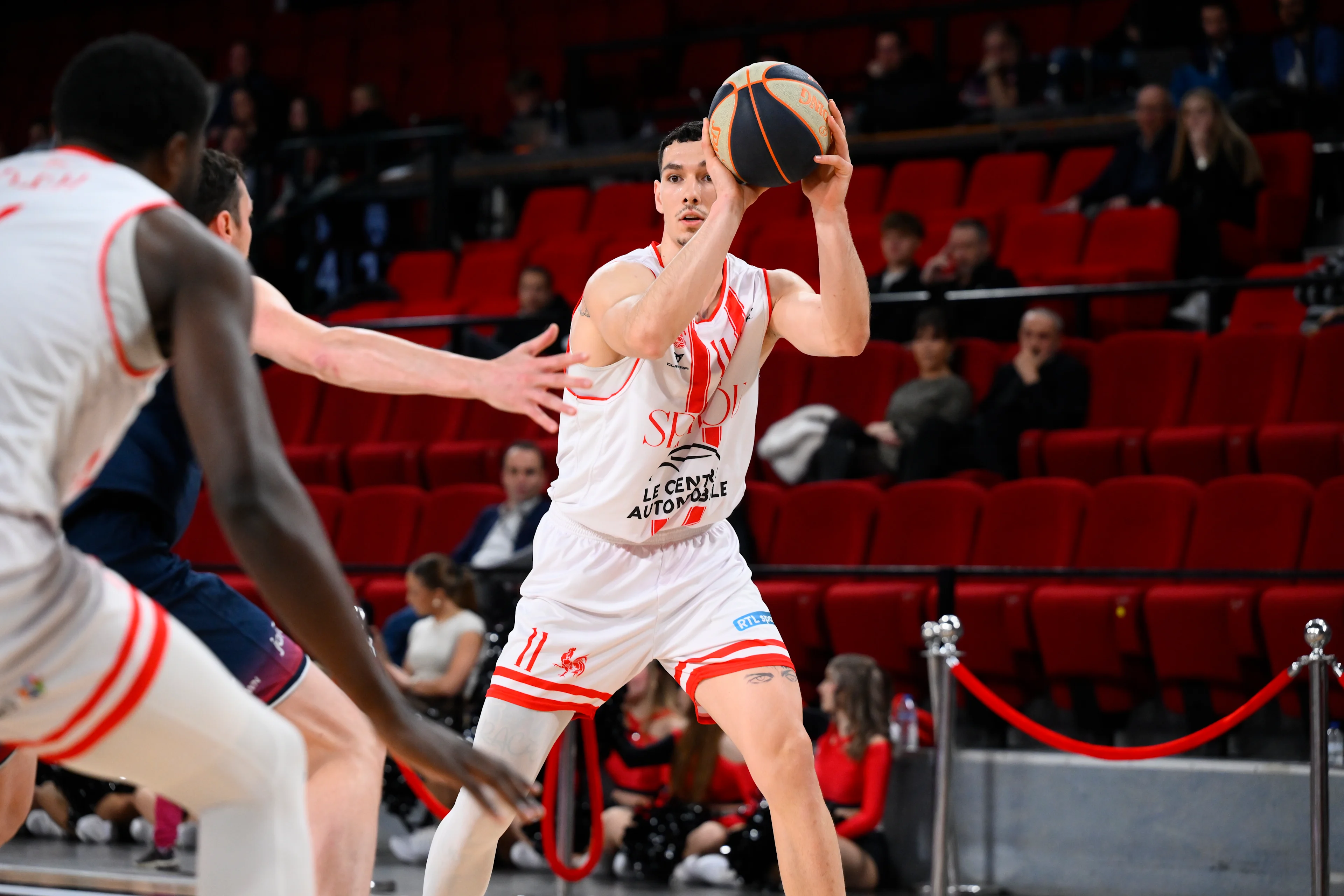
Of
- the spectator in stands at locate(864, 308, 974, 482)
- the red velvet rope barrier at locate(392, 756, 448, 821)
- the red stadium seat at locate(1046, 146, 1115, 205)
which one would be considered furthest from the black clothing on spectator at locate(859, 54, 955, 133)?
the red velvet rope barrier at locate(392, 756, 448, 821)

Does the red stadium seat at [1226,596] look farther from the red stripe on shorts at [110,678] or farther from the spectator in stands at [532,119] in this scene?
the spectator in stands at [532,119]

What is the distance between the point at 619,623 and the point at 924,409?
4249 millimetres

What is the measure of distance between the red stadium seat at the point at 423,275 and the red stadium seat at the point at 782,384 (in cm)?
363

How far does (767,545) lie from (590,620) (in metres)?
3.88

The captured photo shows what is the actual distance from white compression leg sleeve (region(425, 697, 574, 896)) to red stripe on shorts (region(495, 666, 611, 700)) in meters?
0.06

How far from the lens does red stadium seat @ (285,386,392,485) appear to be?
1000cm

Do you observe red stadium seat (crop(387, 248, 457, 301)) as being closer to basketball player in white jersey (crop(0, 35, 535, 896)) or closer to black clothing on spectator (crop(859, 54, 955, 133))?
black clothing on spectator (crop(859, 54, 955, 133))

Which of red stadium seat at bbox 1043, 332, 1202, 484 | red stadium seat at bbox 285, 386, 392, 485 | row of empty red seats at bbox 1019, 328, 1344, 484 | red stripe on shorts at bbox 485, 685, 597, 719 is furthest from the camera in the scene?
red stadium seat at bbox 285, 386, 392, 485

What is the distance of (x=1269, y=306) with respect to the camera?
29.1ft

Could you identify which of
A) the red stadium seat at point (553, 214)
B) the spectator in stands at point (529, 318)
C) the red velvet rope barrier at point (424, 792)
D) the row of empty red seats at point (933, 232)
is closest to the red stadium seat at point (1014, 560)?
the row of empty red seats at point (933, 232)

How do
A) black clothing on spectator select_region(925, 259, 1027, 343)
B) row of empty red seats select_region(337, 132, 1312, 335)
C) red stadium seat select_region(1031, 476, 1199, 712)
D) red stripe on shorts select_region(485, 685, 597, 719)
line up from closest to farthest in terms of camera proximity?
red stripe on shorts select_region(485, 685, 597, 719) < red stadium seat select_region(1031, 476, 1199, 712) < black clothing on spectator select_region(925, 259, 1027, 343) < row of empty red seats select_region(337, 132, 1312, 335)

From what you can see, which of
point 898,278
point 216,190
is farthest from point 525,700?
point 898,278

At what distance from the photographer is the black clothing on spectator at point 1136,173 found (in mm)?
9836

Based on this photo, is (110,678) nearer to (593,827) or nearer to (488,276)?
(593,827)
